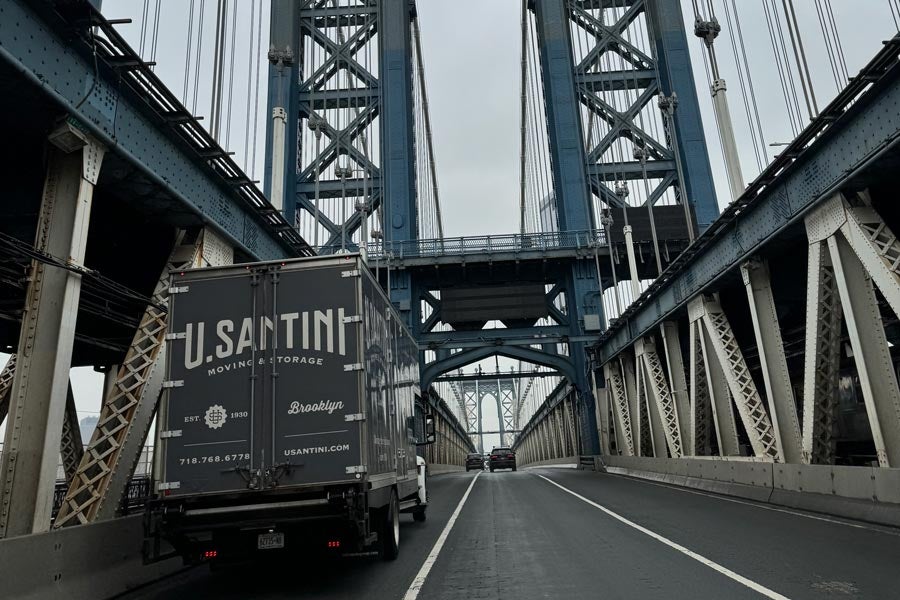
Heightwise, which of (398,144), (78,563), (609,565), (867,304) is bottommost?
(609,565)

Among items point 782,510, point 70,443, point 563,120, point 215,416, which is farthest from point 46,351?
point 563,120

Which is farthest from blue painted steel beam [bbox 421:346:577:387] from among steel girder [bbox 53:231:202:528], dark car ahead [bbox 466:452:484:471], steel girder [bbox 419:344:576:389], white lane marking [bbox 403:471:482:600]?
dark car ahead [bbox 466:452:484:471]

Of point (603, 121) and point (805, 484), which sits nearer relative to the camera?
point (805, 484)

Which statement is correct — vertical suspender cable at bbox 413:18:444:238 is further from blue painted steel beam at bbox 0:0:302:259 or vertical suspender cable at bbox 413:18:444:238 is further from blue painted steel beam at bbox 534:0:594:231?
blue painted steel beam at bbox 0:0:302:259

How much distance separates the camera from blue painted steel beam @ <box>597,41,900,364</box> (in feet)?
30.2

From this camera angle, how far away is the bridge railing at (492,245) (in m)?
33.3

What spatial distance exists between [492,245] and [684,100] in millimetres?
15971

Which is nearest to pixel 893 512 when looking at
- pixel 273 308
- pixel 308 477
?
pixel 308 477

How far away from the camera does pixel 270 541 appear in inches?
275

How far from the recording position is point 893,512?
9414 mm

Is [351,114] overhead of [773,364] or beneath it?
overhead

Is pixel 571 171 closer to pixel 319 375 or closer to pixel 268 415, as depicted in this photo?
pixel 319 375

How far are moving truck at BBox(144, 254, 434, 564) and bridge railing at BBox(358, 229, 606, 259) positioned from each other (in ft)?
81.8

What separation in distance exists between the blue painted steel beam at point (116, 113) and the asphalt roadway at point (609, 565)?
5741mm
